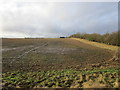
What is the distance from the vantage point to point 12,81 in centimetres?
296

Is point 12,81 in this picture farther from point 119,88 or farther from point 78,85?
point 119,88

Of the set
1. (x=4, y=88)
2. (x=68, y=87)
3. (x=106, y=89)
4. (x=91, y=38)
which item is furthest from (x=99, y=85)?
(x=91, y=38)

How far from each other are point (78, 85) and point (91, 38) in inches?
659

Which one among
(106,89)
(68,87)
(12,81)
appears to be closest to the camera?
(106,89)

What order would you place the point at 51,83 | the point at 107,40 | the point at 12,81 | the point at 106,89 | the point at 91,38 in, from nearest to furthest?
the point at 106,89 < the point at 51,83 < the point at 12,81 < the point at 107,40 < the point at 91,38

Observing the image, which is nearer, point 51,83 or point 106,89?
point 106,89

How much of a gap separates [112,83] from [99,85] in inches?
16.7

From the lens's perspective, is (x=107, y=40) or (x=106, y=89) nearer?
(x=106, y=89)

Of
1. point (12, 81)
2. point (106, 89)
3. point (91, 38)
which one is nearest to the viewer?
point (106, 89)

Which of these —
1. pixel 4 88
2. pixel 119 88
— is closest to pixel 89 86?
pixel 119 88

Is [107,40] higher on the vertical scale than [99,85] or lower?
higher

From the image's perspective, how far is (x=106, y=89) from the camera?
237cm

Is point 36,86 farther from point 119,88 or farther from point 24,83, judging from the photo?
point 119,88

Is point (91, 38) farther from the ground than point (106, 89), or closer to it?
farther from the ground
